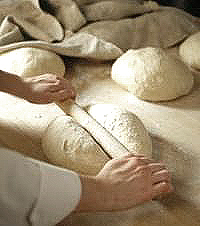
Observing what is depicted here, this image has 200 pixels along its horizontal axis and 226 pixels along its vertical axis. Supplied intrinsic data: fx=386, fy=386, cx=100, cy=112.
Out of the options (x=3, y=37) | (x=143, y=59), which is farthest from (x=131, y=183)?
(x=3, y=37)

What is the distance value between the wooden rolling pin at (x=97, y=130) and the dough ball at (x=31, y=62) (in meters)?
0.37

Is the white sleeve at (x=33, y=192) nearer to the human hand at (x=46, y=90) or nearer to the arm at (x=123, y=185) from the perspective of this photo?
the arm at (x=123, y=185)

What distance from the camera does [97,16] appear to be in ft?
7.33

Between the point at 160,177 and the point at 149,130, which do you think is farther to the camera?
the point at 149,130

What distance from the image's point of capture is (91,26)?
216 cm

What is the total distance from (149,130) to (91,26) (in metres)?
0.84

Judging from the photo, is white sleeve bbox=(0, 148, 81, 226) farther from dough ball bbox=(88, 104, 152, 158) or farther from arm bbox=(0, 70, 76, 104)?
arm bbox=(0, 70, 76, 104)

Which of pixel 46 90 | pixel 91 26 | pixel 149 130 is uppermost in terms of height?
pixel 46 90

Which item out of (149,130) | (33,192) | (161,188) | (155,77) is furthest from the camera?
(155,77)

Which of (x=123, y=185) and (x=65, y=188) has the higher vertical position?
(x=65, y=188)

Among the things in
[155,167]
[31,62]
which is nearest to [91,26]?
[31,62]

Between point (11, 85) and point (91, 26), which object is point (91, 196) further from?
point (91, 26)

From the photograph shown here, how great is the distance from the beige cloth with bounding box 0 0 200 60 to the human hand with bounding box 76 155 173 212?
0.92 metres

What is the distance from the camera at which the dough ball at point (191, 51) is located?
6.43ft
